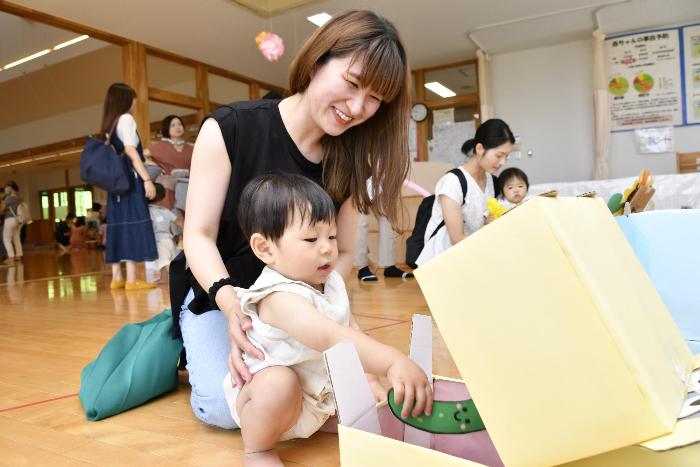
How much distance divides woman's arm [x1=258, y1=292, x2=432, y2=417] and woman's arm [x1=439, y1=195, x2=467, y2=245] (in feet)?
5.27

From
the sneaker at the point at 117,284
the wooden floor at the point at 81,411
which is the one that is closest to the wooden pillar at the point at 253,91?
the sneaker at the point at 117,284

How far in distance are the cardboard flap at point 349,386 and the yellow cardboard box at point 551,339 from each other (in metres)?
0.12

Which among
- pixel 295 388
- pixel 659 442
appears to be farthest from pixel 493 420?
pixel 295 388

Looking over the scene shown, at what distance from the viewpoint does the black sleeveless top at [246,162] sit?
3.52 feet

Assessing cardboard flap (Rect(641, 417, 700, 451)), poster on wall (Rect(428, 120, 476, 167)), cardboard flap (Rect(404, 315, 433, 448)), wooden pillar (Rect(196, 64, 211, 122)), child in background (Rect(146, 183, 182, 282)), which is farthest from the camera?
poster on wall (Rect(428, 120, 476, 167))

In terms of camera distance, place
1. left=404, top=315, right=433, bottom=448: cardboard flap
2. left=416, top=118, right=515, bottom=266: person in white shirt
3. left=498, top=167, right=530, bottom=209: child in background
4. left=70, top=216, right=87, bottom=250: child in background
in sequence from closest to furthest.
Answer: left=404, top=315, right=433, bottom=448: cardboard flap
left=416, top=118, right=515, bottom=266: person in white shirt
left=498, top=167, right=530, bottom=209: child in background
left=70, top=216, right=87, bottom=250: child in background

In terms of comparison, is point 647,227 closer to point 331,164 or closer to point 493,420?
point 331,164

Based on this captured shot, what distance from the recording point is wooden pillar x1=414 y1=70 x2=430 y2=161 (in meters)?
6.76

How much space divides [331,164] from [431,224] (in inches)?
56.5

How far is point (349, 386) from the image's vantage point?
59 centimetres

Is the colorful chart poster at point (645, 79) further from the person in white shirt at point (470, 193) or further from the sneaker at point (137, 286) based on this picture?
the sneaker at point (137, 286)

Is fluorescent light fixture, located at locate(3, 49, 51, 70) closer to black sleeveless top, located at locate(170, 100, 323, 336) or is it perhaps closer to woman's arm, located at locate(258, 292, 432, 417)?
black sleeveless top, located at locate(170, 100, 323, 336)

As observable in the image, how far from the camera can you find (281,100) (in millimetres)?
1158

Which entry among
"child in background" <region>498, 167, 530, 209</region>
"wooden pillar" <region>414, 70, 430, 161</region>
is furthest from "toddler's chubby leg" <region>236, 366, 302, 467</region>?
"wooden pillar" <region>414, 70, 430, 161</region>
